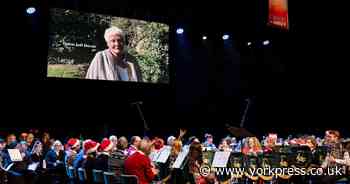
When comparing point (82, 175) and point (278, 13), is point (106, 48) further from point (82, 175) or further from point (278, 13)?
point (82, 175)

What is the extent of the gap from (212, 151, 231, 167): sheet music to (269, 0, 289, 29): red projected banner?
4.76 meters

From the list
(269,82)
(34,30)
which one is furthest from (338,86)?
(34,30)

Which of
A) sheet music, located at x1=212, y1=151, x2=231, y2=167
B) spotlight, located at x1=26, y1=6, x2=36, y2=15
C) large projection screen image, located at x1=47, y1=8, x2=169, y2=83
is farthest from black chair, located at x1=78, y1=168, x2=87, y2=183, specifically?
spotlight, located at x1=26, y1=6, x2=36, y2=15

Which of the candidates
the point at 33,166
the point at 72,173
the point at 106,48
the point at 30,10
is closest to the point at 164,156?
the point at 72,173

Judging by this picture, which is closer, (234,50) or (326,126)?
(234,50)

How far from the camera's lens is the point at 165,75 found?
14.6 meters

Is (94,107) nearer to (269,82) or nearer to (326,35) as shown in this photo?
(269,82)

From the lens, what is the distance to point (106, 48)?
13.4 meters

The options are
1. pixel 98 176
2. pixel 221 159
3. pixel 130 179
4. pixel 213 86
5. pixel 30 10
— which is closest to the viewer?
pixel 130 179

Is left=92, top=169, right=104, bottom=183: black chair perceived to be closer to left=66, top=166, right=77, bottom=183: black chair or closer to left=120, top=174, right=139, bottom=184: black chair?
left=120, top=174, right=139, bottom=184: black chair

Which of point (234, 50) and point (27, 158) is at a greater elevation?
point (234, 50)

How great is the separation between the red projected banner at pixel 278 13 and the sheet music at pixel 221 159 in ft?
15.6

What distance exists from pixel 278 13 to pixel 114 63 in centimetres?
484

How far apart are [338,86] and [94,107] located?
34.1 ft
